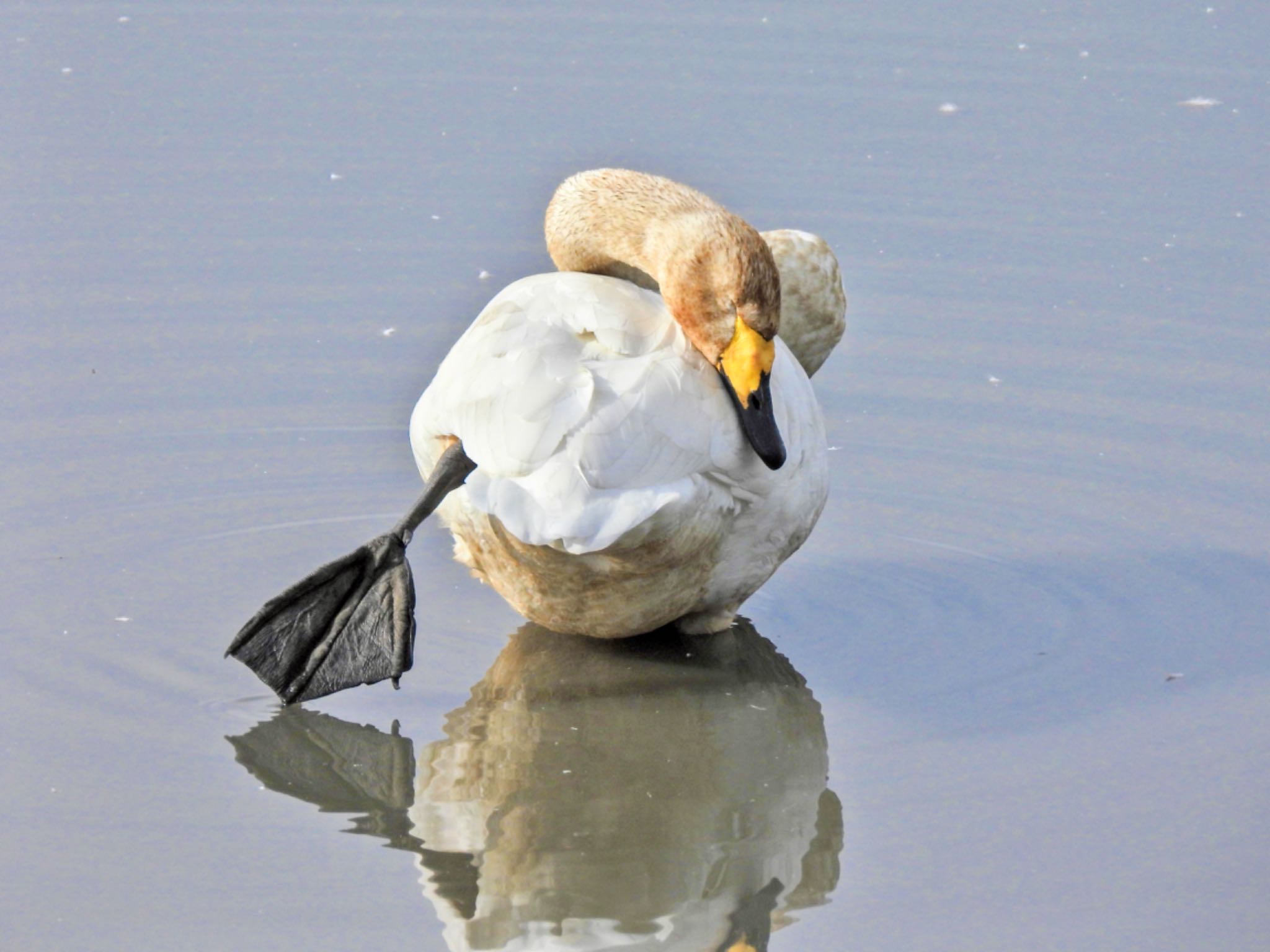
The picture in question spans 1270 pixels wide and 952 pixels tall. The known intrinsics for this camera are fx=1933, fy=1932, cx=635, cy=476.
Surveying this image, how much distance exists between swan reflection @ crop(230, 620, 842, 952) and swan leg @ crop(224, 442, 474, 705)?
120 mm

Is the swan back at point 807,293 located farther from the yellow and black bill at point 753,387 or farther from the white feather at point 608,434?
the yellow and black bill at point 753,387

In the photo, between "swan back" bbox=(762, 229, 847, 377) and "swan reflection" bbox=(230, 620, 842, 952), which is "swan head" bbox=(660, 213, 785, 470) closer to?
"swan reflection" bbox=(230, 620, 842, 952)

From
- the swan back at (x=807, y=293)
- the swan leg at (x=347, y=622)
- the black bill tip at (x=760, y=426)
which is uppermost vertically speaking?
the black bill tip at (x=760, y=426)

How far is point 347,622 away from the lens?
15.1ft

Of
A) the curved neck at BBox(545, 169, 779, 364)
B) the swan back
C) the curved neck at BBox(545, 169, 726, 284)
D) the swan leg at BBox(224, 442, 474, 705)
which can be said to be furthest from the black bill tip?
the swan back

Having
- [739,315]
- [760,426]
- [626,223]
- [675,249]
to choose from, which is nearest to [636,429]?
[760,426]

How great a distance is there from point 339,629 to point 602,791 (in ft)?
2.68

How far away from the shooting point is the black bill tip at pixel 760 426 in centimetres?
433

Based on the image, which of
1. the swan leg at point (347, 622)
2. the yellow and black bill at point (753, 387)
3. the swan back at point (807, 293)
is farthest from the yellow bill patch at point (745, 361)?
the swan back at point (807, 293)

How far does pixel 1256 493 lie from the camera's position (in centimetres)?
588

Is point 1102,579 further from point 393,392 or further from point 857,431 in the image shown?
point 393,392

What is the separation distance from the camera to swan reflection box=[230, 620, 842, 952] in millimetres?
3668

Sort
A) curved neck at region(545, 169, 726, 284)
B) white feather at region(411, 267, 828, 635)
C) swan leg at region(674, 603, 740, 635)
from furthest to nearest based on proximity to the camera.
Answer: swan leg at region(674, 603, 740, 635), curved neck at region(545, 169, 726, 284), white feather at region(411, 267, 828, 635)

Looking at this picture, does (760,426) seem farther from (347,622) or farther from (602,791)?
(347,622)
